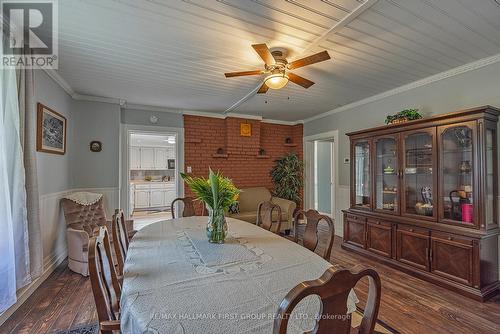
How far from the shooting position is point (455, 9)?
6.01ft

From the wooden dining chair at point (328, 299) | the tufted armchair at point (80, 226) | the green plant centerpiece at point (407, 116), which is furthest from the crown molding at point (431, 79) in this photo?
the tufted armchair at point (80, 226)

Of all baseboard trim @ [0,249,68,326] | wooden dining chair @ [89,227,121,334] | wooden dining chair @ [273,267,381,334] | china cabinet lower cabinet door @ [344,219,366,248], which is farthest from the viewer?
china cabinet lower cabinet door @ [344,219,366,248]

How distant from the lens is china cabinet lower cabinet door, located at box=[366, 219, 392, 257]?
10.6 feet

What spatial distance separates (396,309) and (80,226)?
12.7ft

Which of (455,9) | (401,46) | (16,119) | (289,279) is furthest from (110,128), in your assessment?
(455,9)

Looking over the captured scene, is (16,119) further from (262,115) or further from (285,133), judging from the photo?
(285,133)

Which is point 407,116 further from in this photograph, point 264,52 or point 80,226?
point 80,226

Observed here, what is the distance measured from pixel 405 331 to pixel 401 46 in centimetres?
257

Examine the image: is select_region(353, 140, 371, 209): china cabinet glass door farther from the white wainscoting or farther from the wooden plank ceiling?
the white wainscoting

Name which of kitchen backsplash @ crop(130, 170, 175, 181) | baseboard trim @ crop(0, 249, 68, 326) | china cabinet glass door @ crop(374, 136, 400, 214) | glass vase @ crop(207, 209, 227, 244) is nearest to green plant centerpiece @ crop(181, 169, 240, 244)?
glass vase @ crop(207, 209, 227, 244)

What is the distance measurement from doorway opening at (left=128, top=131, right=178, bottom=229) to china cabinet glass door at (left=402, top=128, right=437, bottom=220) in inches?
233

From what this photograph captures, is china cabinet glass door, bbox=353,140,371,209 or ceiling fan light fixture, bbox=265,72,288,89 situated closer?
ceiling fan light fixture, bbox=265,72,288,89

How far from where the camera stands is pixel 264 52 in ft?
6.72

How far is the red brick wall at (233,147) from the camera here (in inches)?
193
